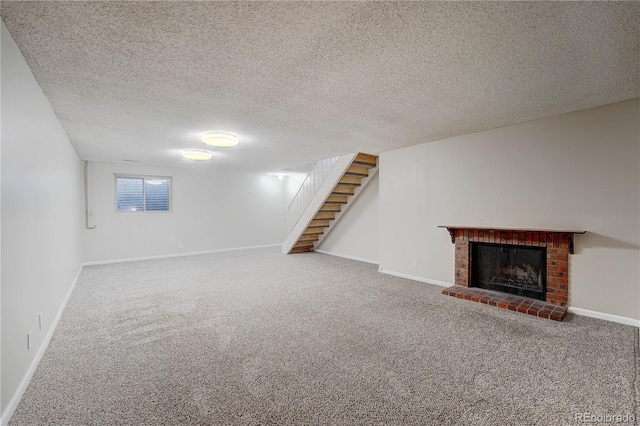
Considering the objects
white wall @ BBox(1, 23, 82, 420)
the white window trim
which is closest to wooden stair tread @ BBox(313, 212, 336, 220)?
the white window trim

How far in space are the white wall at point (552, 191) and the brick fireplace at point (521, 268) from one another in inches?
4.7

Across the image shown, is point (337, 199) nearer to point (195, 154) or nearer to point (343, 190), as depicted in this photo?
point (343, 190)

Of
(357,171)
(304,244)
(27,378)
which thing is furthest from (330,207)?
(27,378)

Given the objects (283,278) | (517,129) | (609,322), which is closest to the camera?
(609,322)

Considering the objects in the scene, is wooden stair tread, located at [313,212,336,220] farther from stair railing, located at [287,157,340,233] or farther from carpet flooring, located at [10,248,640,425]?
carpet flooring, located at [10,248,640,425]

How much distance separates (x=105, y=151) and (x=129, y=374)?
4.78 m

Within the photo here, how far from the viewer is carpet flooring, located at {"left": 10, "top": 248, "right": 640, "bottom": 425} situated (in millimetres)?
1742

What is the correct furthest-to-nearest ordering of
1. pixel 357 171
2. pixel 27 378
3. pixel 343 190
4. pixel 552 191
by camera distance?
pixel 343 190
pixel 357 171
pixel 552 191
pixel 27 378

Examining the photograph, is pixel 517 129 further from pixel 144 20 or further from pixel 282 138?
Result: pixel 144 20

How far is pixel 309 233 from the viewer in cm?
746

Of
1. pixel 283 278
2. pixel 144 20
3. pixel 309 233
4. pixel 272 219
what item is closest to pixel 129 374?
pixel 144 20

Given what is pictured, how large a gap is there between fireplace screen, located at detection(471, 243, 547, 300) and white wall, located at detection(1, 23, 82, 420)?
4.82 meters
